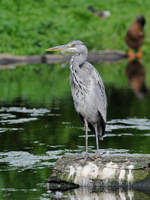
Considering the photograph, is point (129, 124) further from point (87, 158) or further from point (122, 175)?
point (122, 175)

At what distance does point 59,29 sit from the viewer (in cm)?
2962

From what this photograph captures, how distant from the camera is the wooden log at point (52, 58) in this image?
25.0 m

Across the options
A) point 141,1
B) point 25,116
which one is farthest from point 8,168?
point 141,1

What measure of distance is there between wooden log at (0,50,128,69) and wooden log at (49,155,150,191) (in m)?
15.4

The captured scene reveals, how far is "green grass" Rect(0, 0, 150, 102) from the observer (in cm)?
2281

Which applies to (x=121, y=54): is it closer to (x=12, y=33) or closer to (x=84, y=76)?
(x=12, y=33)

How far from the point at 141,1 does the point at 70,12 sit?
4735 mm

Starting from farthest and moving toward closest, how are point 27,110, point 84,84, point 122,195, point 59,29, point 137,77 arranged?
1. point 59,29
2. point 137,77
3. point 27,110
4. point 84,84
5. point 122,195

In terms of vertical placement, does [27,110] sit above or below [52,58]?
below

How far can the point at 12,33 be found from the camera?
28219 mm

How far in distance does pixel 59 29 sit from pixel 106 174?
21.4m

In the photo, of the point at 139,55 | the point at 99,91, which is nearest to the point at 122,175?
the point at 99,91

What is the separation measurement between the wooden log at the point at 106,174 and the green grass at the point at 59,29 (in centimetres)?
1196

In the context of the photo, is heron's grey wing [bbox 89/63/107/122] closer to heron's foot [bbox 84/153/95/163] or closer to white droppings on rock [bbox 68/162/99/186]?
heron's foot [bbox 84/153/95/163]
